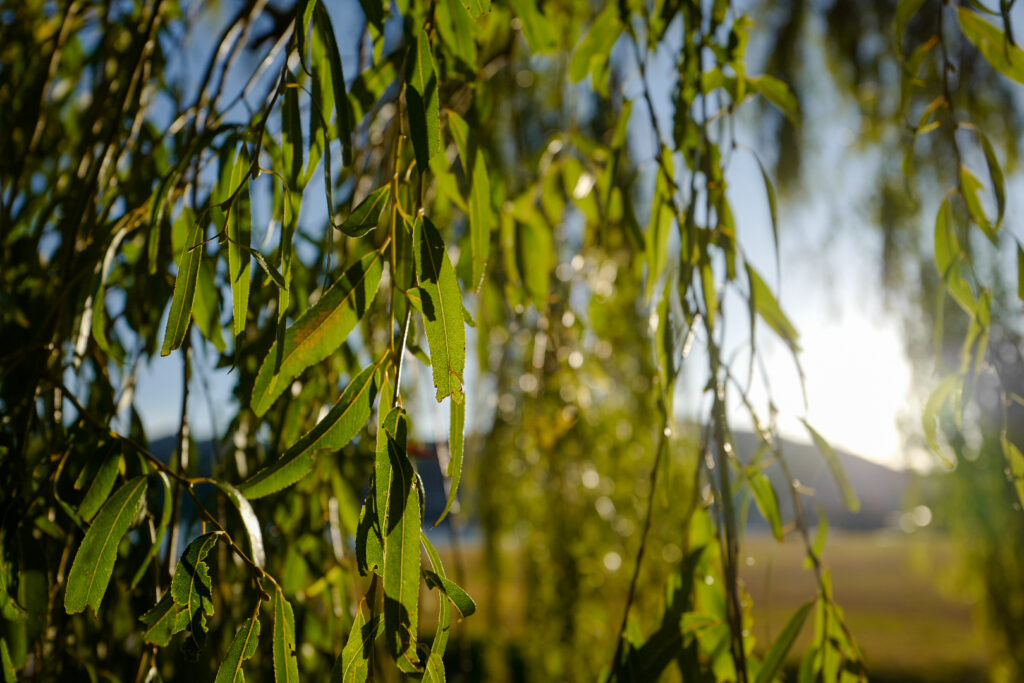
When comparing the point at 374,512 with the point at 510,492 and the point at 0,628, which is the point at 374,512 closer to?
the point at 0,628

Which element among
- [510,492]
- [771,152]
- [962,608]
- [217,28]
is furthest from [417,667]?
[962,608]

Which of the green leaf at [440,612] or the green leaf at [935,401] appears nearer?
the green leaf at [440,612]

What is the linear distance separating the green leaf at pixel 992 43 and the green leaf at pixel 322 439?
52cm

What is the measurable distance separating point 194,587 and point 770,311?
438mm

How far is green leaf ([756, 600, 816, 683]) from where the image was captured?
21.8 inches

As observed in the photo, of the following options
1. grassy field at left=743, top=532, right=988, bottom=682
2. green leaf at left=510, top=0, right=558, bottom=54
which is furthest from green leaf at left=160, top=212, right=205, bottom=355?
grassy field at left=743, top=532, right=988, bottom=682

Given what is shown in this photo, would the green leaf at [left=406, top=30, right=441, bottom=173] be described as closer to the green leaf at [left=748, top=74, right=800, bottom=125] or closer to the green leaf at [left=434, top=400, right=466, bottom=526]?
the green leaf at [left=434, top=400, right=466, bottom=526]

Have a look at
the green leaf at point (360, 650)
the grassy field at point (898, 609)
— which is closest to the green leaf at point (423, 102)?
the green leaf at point (360, 650)

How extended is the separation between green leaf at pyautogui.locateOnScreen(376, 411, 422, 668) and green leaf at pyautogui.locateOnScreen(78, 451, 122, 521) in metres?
0.22

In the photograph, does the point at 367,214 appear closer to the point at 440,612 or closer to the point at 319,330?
the point at 319,330

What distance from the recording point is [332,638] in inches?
24.6

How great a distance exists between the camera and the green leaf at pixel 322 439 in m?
0.39

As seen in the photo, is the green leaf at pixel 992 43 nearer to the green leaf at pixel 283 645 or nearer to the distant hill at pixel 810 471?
the distant hill at pixel 810 471

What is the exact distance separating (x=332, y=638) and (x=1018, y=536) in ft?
7.88
